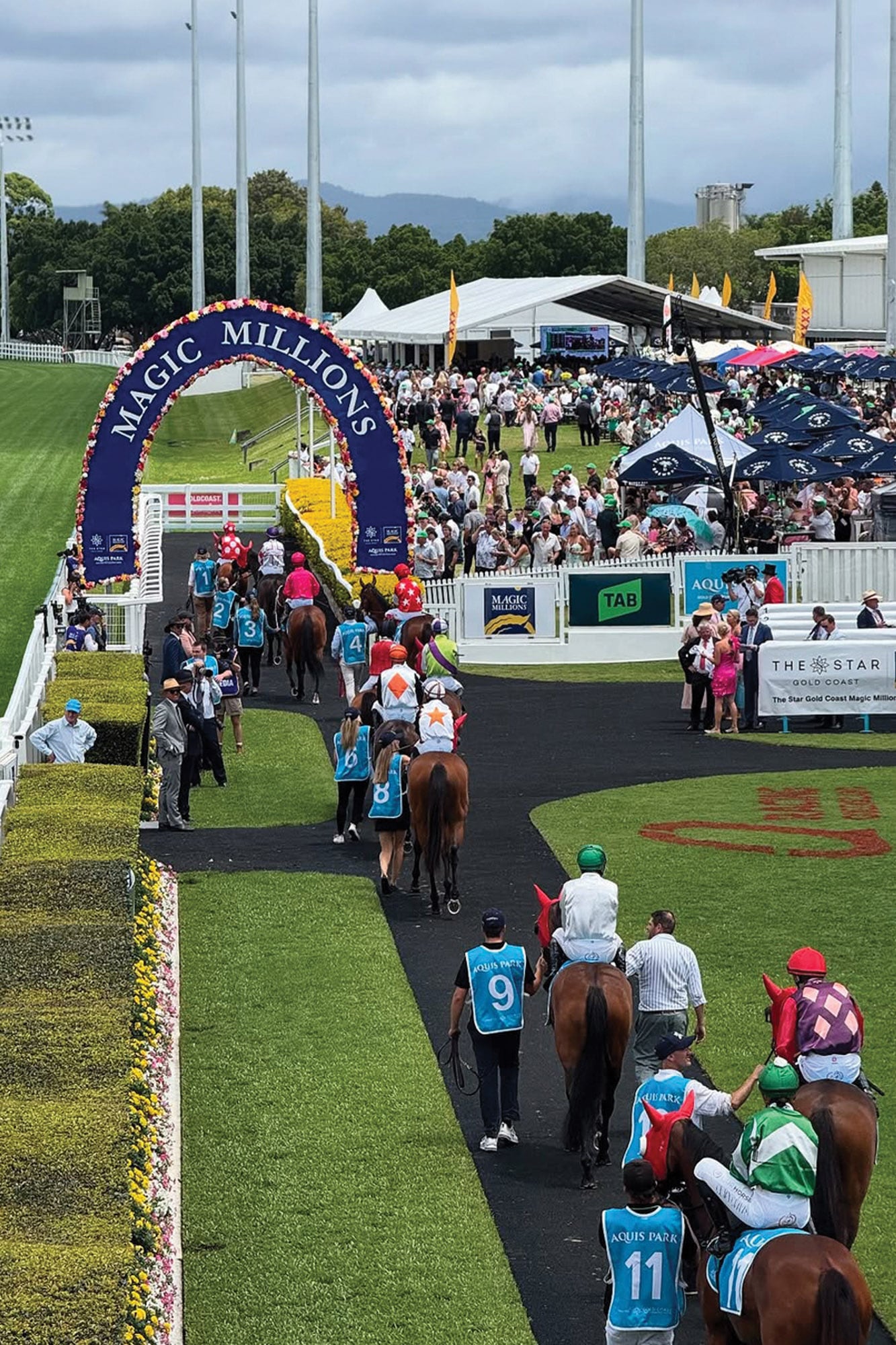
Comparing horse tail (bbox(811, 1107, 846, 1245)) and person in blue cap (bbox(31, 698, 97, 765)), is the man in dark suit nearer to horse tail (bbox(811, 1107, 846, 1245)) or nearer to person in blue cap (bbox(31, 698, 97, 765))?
person in blue cap (bbox(31, 698, 97, 765))

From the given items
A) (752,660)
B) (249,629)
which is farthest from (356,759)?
(249,629)

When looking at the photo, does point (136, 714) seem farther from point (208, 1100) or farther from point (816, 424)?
point (816, 424)

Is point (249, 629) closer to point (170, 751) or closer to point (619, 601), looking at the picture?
point (619, 601)

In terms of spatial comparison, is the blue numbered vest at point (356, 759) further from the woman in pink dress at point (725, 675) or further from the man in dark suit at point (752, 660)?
the man in dark suit at point (752, 660)

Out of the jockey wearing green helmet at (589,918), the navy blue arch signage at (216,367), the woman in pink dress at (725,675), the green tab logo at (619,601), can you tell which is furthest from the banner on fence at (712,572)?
the jockey wearing green helmet at (589,918)

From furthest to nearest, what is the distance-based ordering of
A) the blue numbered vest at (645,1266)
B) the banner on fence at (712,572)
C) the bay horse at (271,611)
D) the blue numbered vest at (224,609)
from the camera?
the bay horse at (271,611), the banner on fence at (712,572), the blue numbered vest at (224,609), the blue numbered vest at (645,1266)

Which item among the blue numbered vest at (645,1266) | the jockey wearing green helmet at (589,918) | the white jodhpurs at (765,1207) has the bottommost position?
the blue numbered vest at (645,1266)

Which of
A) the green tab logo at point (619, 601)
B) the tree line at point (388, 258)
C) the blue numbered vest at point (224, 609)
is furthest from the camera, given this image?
the tree line at point (388, 258)

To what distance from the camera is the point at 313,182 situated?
50594mm

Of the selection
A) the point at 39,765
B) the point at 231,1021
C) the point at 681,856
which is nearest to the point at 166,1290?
the point at 231,1021

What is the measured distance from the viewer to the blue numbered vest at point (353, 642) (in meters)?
23.0

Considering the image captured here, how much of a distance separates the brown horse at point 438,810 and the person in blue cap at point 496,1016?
4197 millimetres

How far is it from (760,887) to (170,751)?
16.6 feet

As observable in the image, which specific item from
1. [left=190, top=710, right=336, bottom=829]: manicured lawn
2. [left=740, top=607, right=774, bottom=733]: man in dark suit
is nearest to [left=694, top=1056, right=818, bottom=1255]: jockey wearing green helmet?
[left=190, top=710, right=336, bottom=829]: manicured lawn
